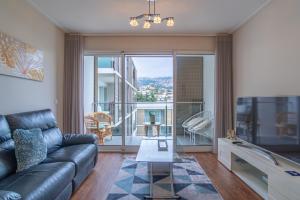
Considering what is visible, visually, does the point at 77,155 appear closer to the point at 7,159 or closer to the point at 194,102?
the point at 7,159

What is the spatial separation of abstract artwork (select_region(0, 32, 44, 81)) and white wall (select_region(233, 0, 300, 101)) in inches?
140

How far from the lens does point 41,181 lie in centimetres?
208

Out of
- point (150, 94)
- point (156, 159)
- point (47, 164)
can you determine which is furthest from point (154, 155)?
point (150, 94)

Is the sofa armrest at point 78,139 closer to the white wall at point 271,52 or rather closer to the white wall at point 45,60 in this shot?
the white wall at point 45,60

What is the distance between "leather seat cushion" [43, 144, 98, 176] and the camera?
112 inches

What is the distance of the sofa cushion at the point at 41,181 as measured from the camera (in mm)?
1900

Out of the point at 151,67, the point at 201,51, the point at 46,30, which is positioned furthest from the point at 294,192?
the point at 46,30

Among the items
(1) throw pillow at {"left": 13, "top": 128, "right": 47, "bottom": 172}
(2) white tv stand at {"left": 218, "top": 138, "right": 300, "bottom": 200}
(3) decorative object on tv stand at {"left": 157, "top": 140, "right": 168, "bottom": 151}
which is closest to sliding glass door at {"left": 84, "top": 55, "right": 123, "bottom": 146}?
(3) decorative object on tv stand at {"left": 157, "top": 140, "right": 168, "bottom": 151}

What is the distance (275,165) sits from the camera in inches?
102

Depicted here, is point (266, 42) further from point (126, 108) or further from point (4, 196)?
point (4, 196)

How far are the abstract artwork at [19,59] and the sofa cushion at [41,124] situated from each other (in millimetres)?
569

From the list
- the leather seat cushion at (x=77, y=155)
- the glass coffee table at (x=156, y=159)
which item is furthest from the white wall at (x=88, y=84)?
the glass coffee table at (x=156, y=159)

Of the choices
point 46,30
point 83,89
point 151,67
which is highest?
point 46,30

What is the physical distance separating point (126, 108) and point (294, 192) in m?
3.74
